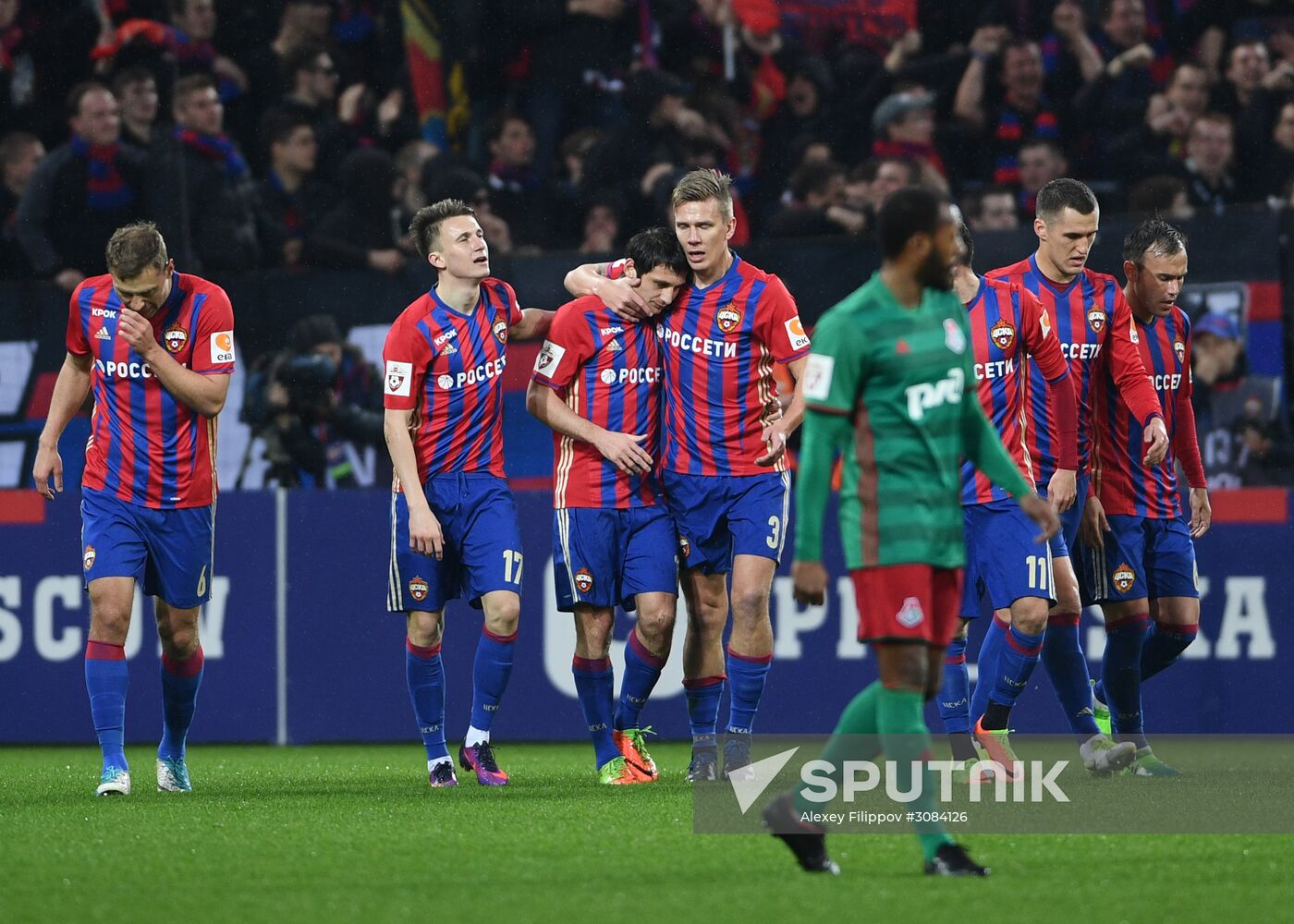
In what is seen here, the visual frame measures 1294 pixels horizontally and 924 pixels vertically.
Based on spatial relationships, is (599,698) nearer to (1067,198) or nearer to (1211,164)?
(1067,198)

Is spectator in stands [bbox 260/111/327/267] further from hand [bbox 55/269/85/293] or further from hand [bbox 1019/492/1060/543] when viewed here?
hand [bbox 1019/492/1060/543]

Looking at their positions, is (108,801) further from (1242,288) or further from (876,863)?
(1242,288)

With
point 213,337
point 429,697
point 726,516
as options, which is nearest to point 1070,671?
point 726,516

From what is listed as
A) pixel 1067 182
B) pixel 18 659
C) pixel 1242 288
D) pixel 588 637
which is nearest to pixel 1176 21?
pixel 1242 288

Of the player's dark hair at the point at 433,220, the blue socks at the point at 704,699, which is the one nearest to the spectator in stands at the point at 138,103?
the player's dark hair at the point at 433,220

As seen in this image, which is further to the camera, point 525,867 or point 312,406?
point 312,406

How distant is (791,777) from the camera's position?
24.3ft

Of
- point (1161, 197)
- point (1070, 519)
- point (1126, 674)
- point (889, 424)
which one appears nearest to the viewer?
point (889, 424)

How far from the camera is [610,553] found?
7.60 metres

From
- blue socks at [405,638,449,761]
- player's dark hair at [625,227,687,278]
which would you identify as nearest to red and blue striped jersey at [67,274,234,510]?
blue socks at [405,638,449,761]

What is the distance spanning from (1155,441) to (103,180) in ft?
24.1

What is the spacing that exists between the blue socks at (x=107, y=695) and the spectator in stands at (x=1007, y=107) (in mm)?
7204

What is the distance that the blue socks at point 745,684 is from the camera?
7359 mm

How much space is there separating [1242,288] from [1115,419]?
2.26m
